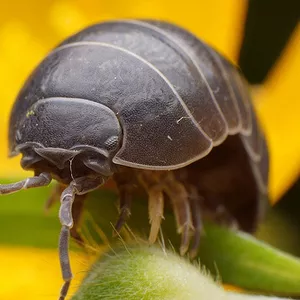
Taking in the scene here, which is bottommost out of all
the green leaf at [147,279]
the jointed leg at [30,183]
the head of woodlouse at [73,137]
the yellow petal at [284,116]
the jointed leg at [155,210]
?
the yellow petal at [284,116]

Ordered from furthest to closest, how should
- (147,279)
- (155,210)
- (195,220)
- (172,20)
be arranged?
(172,20) < (195,220) < (155,210) < (147,279)

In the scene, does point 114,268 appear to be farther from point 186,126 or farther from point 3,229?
point 3,229

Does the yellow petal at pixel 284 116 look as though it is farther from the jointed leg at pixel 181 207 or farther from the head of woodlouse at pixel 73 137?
the head of woodlouse at pixel 73 137

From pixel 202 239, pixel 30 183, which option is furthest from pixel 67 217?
pixel 202 239

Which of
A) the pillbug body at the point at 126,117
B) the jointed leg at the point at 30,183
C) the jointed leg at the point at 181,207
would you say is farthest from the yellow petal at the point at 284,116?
the jointed leg at the point at 30,183

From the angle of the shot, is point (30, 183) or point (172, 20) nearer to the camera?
point (30, 183)

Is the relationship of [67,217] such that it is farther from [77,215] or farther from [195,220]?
[195,220]

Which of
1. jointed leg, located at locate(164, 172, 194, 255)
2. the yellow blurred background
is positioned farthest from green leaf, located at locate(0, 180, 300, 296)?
the yellow blurred background

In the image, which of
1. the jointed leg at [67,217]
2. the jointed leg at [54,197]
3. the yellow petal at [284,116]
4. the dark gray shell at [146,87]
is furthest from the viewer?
the yellow petal at [284,116]
